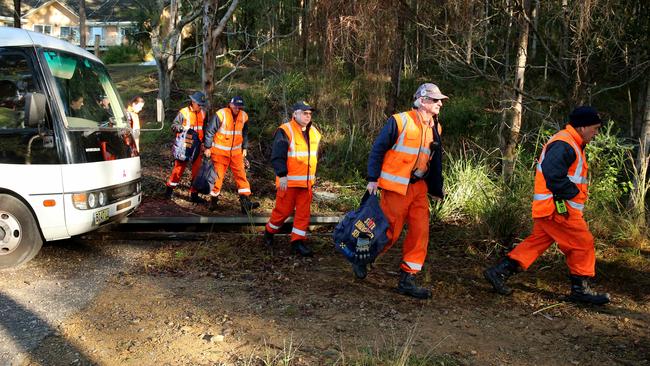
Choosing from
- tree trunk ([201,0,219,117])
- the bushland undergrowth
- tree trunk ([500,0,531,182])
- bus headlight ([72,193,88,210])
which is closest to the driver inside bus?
bus headlight ([72,193,88,210])

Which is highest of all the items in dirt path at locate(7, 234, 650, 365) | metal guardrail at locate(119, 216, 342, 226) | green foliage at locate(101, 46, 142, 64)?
green foliage at locate(101, 46, 142, 64)

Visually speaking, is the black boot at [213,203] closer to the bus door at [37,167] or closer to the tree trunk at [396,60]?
the bus door at [37,167]

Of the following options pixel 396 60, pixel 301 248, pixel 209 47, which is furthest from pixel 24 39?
pixel 396 60

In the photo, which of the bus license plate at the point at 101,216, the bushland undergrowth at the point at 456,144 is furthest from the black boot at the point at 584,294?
the bus license plate at the point at 101,216

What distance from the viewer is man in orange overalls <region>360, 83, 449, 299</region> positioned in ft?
15.9

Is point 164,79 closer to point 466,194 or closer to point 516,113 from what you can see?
point 516,113

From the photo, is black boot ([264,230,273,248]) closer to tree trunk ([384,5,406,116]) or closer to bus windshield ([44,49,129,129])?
bus windshield ([44,49,129,129])

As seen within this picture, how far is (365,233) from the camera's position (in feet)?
16.0

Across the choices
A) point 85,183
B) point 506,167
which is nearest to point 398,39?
point 506,167

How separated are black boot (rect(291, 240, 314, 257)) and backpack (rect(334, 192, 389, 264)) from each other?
3.73ft

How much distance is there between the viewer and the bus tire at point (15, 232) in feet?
17.9

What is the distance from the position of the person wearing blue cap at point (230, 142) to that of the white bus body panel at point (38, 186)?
9.13ft

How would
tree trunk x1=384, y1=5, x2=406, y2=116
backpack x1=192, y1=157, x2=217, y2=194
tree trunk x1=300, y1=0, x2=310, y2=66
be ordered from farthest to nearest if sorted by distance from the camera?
tree trunk x1=300, y1=0, x2=310, y2=66, tree trunk x1=384, y1=5, x2=406, y2=116, backpack x1=192, y1=157, x2=217, y2=194

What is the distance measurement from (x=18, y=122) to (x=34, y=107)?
0.53 meters
